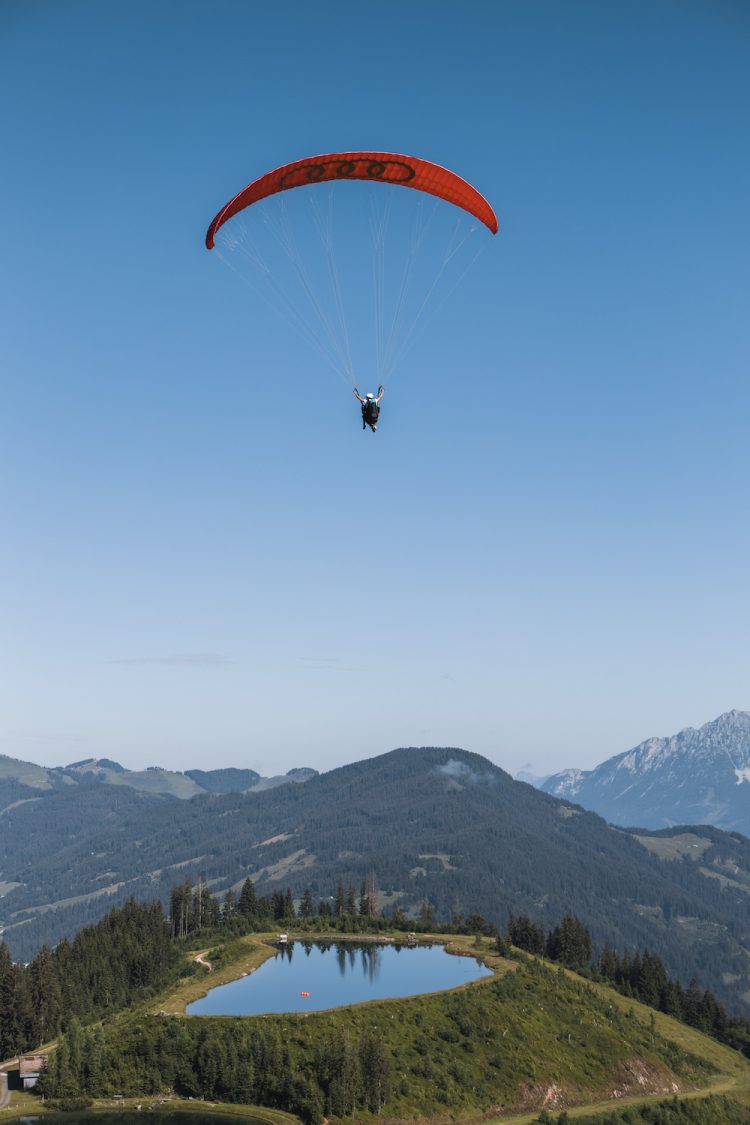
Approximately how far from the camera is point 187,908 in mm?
159500

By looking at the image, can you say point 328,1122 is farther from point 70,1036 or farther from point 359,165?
point 359,165

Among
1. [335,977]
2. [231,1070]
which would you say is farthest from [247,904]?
[231,1070]

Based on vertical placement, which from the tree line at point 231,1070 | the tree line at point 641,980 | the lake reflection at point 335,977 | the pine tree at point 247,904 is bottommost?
the tree line at point 641,980

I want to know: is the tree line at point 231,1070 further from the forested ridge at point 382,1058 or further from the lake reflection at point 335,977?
the lake reflection at point 335,977

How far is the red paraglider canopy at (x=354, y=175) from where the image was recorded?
59.0 metres

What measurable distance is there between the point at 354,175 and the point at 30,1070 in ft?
254

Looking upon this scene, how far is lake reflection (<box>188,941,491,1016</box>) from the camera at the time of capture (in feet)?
316

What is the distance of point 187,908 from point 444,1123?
87.2 metres

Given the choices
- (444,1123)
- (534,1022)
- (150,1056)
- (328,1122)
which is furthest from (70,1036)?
(534,1022)

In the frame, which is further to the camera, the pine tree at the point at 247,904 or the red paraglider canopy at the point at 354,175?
the pine tree at the point at 247,904

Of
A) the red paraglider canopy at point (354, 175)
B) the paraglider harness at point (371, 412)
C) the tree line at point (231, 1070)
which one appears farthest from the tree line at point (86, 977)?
the red paraglider canopy at point (354, 175)

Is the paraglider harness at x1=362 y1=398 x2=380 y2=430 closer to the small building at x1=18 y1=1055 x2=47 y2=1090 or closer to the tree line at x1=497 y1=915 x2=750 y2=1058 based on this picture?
the small building at x1=18 y1=1055 x2=47 y2=1090

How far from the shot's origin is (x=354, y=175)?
6100 cm

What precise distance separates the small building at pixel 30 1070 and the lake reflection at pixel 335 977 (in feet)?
50.9
